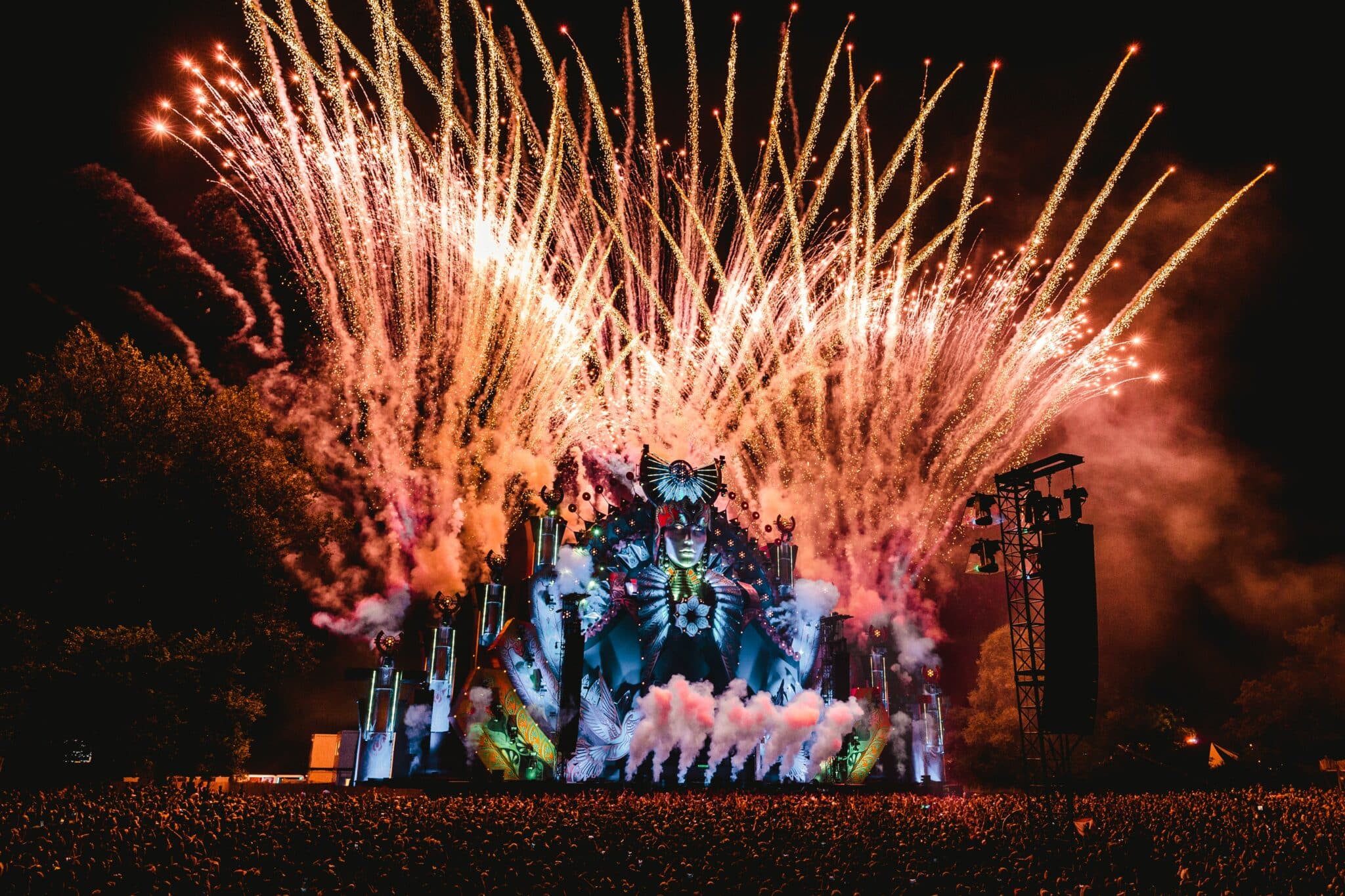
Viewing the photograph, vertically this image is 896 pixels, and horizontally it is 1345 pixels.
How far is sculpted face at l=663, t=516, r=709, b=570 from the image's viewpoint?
38.6 m

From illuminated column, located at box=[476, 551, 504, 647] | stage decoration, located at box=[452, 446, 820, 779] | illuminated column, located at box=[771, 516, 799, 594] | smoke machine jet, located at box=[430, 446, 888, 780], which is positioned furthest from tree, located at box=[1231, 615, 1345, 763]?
illuminated column, located at box=[476, 551, 504, 647]

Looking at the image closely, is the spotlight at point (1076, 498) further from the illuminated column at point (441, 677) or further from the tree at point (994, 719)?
the tree at point (994, 719)

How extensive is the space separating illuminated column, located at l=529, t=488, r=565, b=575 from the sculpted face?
4544mm

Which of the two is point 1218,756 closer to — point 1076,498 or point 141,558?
point 1076,498

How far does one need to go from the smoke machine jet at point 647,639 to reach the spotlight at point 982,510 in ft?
56.0

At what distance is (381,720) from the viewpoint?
116 feet

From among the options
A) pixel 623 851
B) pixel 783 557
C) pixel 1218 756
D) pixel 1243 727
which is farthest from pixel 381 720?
pixel 1243 727

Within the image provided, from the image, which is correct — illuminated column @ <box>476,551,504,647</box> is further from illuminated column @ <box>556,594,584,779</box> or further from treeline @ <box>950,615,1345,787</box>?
treeline @ <box>950,615,1345,787</box>

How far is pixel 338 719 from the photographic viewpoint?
4375 centimetres

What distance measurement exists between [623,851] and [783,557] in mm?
30441

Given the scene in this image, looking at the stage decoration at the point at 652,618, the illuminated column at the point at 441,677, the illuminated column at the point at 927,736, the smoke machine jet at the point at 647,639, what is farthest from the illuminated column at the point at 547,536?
the illuminated column at the point at 927,736

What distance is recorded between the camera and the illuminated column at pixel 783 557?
41.7 metres

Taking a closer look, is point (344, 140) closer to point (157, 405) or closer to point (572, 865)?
point (157, 405)

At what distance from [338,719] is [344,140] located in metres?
30.1
